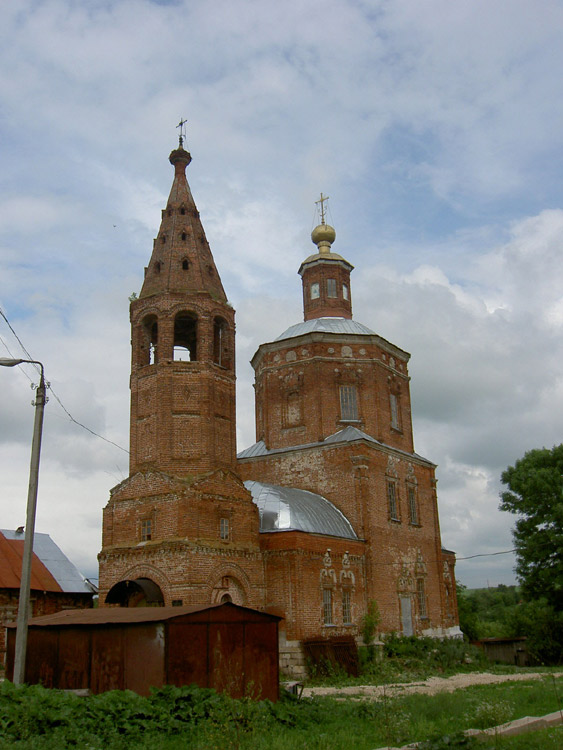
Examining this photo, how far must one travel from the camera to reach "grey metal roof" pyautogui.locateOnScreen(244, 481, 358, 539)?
21594 mm

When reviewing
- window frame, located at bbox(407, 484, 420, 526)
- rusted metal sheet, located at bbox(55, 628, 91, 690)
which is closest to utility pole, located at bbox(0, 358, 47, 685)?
rusted metal sheet, located at bbox(55, 628, 91, 690)

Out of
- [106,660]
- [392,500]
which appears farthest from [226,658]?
[392,500]

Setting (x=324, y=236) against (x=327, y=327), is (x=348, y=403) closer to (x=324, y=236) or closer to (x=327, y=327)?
(x=327, y=327)

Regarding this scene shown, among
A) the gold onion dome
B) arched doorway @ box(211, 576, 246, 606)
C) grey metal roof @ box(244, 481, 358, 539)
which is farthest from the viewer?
the gold onion dome

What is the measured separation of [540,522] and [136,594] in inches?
703

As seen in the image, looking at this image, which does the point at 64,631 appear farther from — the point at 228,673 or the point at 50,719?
the point at 50,719

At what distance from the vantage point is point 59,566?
84.0 feet

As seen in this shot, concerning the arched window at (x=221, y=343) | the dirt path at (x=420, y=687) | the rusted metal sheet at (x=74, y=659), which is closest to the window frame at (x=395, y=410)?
the arched window at (x=221, y=343)

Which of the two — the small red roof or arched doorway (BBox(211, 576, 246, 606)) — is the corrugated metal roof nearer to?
arched doorway (BBox(211, 576, 246, 606))

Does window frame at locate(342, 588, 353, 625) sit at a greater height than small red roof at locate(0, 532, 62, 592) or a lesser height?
lesser

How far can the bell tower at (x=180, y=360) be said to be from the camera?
20156 millimetres

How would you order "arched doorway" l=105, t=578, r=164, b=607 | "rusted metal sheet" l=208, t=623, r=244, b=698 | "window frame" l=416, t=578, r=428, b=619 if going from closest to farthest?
"rusted metal sheet" l=208, t=623, r=244, b=698, "arched doorway" l=105, t=578, r=164, b=607, "window frame" l=416, t=578, r=428, b=619

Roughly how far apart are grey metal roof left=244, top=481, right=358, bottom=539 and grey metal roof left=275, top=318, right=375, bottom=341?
653 cm

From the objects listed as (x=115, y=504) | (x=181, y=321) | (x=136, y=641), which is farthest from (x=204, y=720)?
(x=181, y=321)
